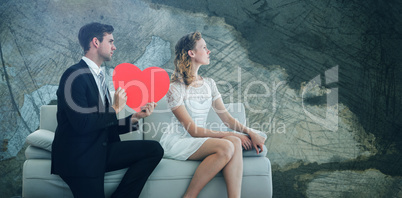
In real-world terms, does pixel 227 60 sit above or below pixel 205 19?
below

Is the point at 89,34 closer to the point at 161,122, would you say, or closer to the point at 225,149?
the point at 161,122

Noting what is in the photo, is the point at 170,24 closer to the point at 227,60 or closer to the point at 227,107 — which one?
the point at 227,60

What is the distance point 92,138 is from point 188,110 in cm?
63

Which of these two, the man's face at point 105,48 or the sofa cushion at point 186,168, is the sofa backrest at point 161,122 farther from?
the man's face at point 105,48

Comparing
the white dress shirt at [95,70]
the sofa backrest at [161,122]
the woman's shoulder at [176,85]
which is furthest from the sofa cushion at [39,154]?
the woman's shoulder at [176,85]

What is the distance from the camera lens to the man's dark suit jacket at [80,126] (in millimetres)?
1412

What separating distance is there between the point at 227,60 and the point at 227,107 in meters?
0.64

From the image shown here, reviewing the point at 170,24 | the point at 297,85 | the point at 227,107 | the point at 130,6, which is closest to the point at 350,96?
the point at 297,85

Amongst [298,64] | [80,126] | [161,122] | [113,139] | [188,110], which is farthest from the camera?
[298,64]

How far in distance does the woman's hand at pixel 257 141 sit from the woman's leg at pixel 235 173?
12 centimetres

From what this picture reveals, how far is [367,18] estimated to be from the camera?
8.59 ft

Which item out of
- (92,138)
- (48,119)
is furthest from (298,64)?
(48,119)

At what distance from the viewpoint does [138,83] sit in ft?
5.59

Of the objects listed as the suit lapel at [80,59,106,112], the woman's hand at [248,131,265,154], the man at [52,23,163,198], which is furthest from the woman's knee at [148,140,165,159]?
the woman's hand at [248,131,265,154]
